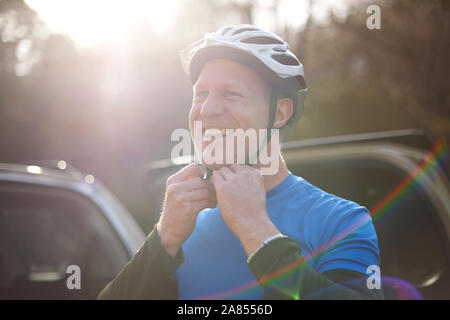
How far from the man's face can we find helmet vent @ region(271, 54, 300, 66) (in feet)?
0.36

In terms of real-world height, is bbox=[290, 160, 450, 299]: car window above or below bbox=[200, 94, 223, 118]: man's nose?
below

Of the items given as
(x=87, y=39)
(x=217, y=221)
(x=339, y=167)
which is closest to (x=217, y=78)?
(x=217, y=221)

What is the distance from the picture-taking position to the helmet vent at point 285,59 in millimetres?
1506

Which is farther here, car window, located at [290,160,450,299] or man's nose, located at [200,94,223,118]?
car window, located at [290,160,450,299]

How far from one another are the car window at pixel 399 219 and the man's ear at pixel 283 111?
0.60 meters

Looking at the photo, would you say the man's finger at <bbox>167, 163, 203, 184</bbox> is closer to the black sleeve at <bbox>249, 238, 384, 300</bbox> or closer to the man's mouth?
the man's mouth

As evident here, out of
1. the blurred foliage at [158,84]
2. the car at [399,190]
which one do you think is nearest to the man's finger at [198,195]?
the car at [399,190]

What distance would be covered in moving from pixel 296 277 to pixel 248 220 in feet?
0.66

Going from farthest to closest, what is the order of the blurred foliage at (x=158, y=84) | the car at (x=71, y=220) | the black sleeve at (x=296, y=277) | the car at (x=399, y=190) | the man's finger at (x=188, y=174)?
the blurred foliage at (x=158, y=84) < the car at (x=71, y=220) < the car at (x=399, y=190) < the man's finger at (x=188, y=174) < the black sleeve at (x=296, y=277)

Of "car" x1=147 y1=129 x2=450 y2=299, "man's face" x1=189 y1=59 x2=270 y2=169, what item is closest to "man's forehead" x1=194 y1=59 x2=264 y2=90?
"man's face" x1=189 y1=59 x2=270 y2=169

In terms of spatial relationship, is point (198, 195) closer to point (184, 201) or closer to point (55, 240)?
point (184, 201)

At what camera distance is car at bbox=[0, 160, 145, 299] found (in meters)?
2.37

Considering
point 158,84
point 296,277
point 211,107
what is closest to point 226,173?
point 211,107

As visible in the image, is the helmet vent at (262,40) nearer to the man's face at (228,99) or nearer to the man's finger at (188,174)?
the man's face at (228,99)
